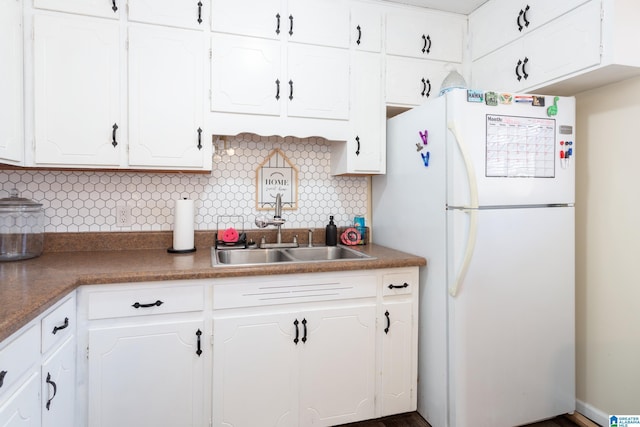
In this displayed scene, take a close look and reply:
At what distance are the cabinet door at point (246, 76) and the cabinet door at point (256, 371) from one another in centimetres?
119

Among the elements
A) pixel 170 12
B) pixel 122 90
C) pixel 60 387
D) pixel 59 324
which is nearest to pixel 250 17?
pixel 170 12

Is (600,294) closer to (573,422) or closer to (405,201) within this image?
(573,422)

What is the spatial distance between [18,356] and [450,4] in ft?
9.35

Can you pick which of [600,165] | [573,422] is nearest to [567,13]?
[600,165]

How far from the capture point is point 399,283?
6.47ft

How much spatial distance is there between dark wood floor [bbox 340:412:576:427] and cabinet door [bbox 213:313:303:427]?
0.44m

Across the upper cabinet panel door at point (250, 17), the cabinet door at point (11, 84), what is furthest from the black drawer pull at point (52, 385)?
the upper cabinet panel door at point (250, 17)

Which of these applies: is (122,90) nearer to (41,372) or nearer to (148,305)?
(148,305)

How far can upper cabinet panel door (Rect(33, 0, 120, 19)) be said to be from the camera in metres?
1.77

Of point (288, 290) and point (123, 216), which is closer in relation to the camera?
point (288, 290)

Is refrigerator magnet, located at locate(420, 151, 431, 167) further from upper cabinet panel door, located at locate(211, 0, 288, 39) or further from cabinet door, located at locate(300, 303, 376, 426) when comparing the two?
upper cabinet panel door, located at locate(211, 0, 288, 39)

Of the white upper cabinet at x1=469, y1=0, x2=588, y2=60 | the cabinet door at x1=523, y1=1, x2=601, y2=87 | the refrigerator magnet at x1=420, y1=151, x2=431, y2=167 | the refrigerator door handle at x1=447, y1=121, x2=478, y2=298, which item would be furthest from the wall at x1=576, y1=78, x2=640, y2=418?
the refrigerator magnet at x1=420, y1=151, x2=431, y2=167

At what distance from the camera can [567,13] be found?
181 centimetres

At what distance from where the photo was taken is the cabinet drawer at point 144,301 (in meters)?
1.55
